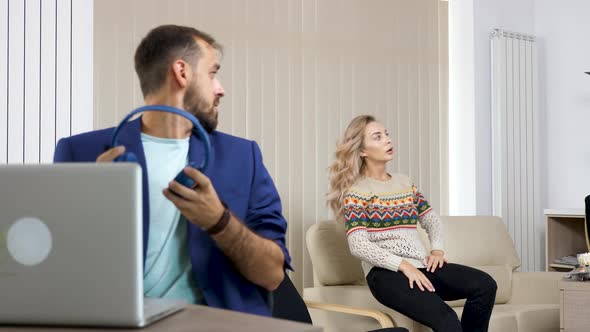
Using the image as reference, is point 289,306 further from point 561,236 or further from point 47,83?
point 561,236

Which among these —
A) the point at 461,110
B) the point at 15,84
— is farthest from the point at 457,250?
the point at 15,84

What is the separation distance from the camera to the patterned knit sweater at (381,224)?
12.1 feet

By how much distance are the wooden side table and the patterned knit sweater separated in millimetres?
662

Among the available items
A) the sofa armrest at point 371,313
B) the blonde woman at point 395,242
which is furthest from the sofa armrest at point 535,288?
the sofa armrest at point 371,313

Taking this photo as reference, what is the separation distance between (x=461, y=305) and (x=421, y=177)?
121cm

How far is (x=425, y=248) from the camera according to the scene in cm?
421

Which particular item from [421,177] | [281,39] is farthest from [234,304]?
[421,177]

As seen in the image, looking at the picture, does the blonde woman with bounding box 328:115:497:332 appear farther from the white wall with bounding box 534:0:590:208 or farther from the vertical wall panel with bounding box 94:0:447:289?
the white wall with bounding box 534:0:590:208

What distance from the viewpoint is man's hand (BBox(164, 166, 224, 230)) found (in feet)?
4.32

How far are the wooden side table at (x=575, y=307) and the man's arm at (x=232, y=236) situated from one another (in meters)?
2.48

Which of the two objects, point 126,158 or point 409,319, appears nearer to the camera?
point 126,158

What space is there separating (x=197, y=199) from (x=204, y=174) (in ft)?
1.04

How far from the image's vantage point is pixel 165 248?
5.40ft

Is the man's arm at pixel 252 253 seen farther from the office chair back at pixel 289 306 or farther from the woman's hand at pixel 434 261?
the woman's hand at pixel 434 261
